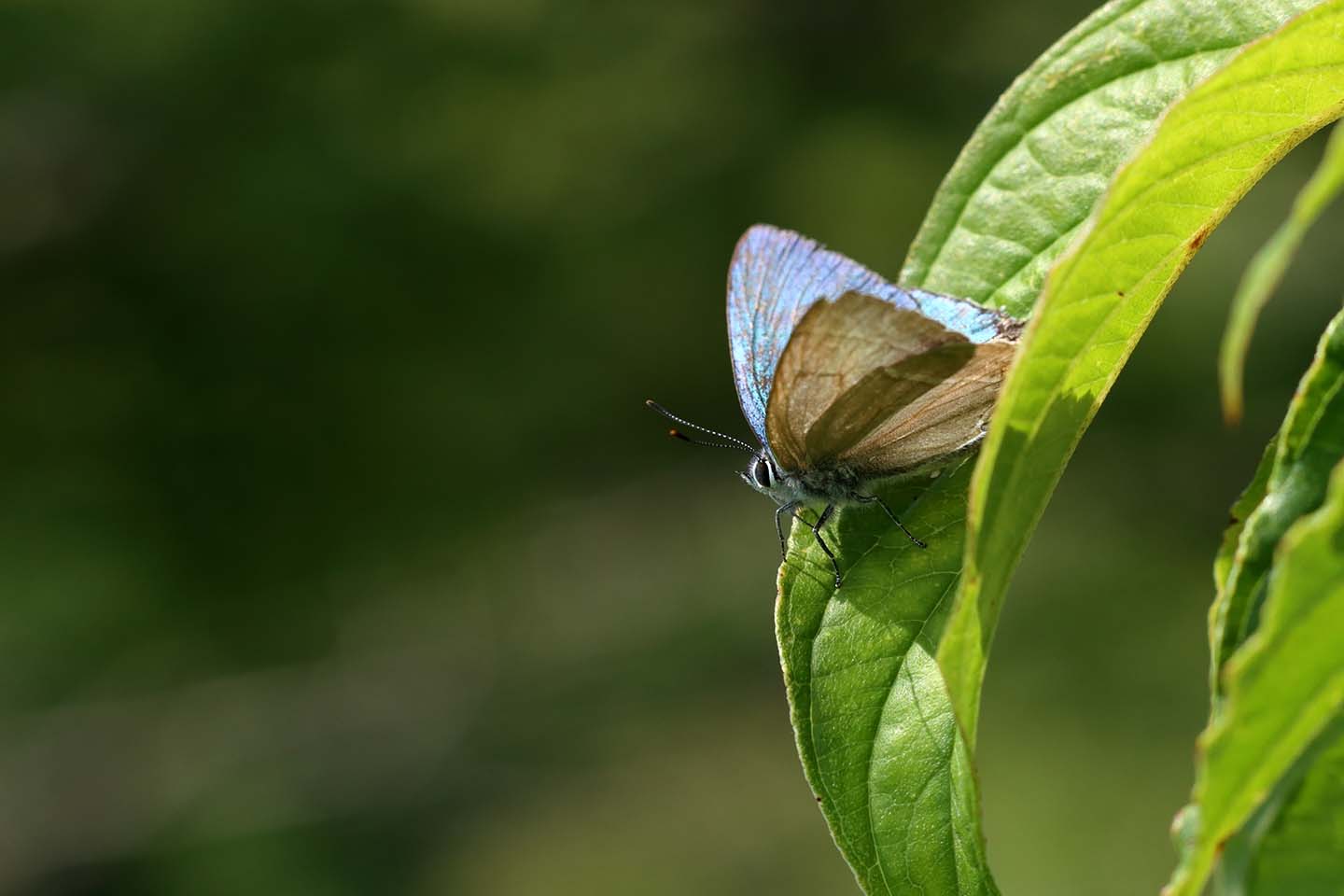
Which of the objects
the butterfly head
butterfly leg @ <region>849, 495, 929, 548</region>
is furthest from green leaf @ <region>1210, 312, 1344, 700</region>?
the butterfly head

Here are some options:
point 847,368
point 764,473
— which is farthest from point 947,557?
point 764,473

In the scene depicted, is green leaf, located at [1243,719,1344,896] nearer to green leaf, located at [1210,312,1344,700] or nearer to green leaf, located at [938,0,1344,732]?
green leaf, located at [1210,312,1344,700]

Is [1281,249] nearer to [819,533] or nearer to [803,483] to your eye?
[819,533]

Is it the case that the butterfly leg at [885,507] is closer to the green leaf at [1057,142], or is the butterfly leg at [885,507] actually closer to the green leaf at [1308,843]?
the green leaf at [1057,142]

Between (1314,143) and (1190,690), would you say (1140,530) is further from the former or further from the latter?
(1314,143)

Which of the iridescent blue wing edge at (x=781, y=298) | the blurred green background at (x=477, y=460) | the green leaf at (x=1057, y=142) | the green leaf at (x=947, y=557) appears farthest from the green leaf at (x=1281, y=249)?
the blurred green background at (x=477, y=460)

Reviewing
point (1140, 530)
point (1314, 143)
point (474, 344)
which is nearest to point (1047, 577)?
point (1140, 530)

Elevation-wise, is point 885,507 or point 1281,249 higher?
point 1281,249

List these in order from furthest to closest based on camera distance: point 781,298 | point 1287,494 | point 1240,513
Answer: point 781,298
point 1240,513
point 1287,494
